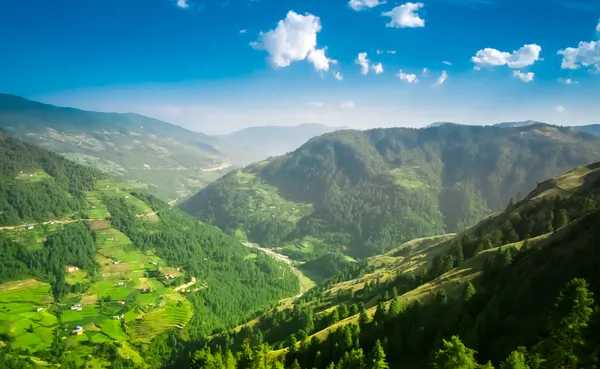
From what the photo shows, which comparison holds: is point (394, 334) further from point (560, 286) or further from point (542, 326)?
point (560, 286)

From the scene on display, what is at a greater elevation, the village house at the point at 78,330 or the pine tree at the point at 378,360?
the pine tree at the point at 378,360

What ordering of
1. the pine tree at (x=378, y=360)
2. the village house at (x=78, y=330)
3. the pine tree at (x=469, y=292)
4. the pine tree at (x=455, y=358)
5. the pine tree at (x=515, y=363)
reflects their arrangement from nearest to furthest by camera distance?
1. the pine tree at (x=515, y=363)
2. the pine tree at (x=455, y=358)
3. the pine tree at (x=378, y=360)
4. the pine tree at (x=469, y=292)
5. the village house at (x=78, y=330)

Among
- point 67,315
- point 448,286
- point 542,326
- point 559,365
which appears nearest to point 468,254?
point 448,286

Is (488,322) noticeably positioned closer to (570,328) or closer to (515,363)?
(570,328)

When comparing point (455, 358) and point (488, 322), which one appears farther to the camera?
point (488, 322)

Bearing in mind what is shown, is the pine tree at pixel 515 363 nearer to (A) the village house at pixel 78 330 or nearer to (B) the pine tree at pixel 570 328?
(B) the pine tree at pixel 570 328

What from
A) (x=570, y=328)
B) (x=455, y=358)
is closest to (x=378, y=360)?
(x=455, y=358)

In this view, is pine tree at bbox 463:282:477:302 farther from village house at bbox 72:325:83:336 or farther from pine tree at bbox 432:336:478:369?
village house at bbox 72:325:83:336

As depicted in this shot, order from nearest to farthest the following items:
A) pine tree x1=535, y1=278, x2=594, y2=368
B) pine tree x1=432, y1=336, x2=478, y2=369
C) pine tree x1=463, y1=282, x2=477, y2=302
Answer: pine tree x1=535, y1=278, x2=594, y2=368 → pine tree x1=432, y1=336, x2=478, y2=369 → pine tree x1=463, y1=282, x2=477, y2=302

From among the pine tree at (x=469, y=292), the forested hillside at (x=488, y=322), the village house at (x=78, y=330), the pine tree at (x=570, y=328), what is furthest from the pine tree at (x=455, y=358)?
the village house at (x=78, y=330)

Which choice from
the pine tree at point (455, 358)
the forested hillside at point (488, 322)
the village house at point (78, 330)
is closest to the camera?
the forested hillside at point (488, 322)

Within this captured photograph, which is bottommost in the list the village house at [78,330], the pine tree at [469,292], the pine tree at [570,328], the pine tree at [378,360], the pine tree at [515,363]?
the village house at [78,330]

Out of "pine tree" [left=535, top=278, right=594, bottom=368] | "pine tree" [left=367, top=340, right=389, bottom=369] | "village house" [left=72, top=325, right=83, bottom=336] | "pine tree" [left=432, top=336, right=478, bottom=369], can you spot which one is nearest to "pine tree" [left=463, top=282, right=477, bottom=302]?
"pine tree" [left=367, top=340, right=389, bottom=369]
